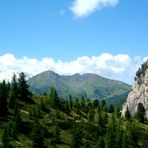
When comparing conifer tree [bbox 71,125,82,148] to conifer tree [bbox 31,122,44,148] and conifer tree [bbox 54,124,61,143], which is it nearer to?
conifer tree [bbox 54,124,61,143]

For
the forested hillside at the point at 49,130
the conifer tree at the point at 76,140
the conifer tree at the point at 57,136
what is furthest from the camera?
the conifer tree at the point at 57,136

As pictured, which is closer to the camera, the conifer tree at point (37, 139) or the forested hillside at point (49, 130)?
the conifer tree at point (37, 139)

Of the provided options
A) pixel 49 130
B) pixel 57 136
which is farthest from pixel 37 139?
pixel 49 130

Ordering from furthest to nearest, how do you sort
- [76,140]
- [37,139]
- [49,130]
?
[49,130] → [76,140] → [37,139]

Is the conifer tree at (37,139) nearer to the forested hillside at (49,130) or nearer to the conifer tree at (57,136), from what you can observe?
the forested hillside at (49,130)

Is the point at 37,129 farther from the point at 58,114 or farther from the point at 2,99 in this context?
the point at 58,114

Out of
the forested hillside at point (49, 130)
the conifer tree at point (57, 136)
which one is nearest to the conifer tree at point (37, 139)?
the forested hillside at point (49, 130)

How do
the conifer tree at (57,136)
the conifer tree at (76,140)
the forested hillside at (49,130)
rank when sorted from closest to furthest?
the forested hillside at (49,130) → the conifer tree at (76,140) → the conifer tree at (57,136)

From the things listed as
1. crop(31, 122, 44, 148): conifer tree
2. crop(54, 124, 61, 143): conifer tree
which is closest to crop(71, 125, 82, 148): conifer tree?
crop(54, 124, 61, 143): conifer tree

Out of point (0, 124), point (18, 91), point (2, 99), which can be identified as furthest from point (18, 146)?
point (18, 91)

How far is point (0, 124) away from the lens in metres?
149

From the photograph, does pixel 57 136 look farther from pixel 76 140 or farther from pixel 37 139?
pixel 37 139

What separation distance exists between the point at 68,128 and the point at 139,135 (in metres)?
39.0

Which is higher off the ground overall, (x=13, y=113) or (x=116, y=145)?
(x=13, y=113)
